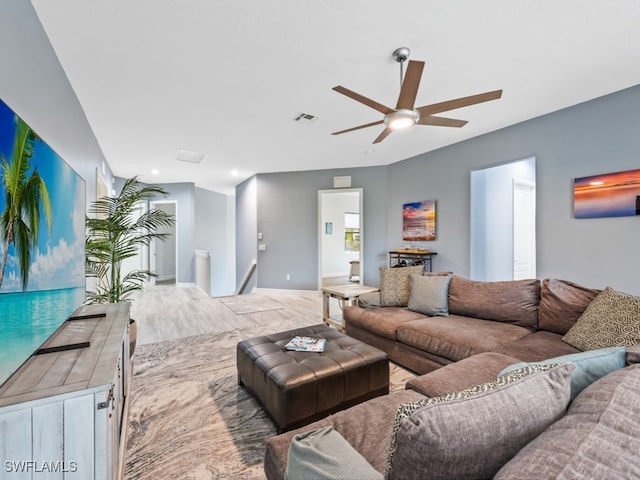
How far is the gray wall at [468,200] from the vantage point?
293cm

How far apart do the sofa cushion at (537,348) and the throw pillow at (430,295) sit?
0.73 m

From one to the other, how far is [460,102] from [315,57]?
1.18 m

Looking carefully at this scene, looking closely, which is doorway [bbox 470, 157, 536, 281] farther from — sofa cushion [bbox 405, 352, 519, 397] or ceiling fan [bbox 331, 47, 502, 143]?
sofa cushion [bbox 405, 352, 519, 397]

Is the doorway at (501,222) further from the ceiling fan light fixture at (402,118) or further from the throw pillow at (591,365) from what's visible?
the throw pillow at (591,365)

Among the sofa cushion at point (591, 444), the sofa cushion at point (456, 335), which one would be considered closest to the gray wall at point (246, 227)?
the sofa cushion at point (456, 335)

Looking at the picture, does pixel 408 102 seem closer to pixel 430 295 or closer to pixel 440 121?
pixel 440 121

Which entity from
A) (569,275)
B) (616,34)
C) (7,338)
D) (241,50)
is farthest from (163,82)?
(569,275)

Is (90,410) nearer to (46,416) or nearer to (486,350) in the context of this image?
(46,416)

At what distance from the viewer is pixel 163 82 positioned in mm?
2600

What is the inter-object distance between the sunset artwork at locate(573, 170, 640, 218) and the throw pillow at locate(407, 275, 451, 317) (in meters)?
1.74

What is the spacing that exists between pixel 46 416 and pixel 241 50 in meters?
2.39

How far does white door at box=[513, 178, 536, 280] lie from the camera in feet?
15.1

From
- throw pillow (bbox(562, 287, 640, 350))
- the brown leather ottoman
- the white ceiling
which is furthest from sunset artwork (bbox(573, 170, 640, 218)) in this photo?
the brown leather ottoman

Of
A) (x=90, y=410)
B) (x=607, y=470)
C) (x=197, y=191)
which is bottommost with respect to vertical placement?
(x=90, y=410)
